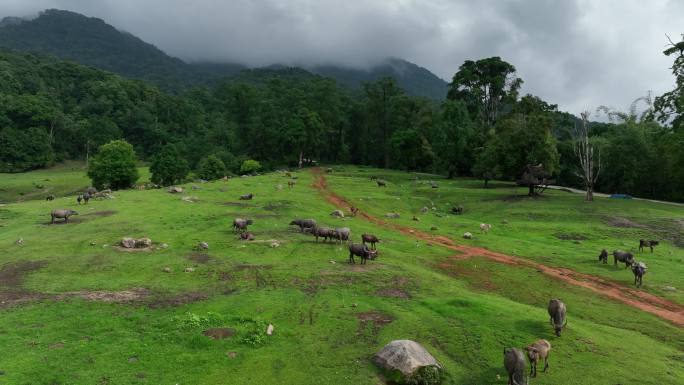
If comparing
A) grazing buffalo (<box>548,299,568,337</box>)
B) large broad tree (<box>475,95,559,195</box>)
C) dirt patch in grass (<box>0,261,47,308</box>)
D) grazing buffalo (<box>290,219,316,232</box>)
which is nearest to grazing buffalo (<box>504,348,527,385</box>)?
grazing buffalo (<box>548,299,568,337</box>)

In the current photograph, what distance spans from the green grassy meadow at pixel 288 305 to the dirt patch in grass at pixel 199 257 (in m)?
0.13

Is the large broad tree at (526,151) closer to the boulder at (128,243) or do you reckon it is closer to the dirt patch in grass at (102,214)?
the boulder at (128,243)

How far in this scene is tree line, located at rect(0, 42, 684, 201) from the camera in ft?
235

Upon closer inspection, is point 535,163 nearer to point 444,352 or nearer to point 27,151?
point 444,352

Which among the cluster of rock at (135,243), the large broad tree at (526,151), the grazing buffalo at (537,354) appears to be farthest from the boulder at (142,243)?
the large broad tree at (526,151)

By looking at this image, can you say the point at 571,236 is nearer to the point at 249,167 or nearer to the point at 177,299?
the point at 177,299

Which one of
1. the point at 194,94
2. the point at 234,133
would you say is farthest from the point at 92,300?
the point at 194,94

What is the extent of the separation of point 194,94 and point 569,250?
18354 centimetres

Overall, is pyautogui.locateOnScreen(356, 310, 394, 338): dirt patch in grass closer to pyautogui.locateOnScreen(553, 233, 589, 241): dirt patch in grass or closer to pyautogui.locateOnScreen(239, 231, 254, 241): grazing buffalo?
pyautogui.locateOnScreen(239, 231, 254, 241): grazing buffalo

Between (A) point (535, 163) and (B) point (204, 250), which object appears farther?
(A) point (535, 163)

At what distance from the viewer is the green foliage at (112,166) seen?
6806 cm

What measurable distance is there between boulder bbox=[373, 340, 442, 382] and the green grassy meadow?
512 mm

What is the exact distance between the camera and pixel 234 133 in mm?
127875

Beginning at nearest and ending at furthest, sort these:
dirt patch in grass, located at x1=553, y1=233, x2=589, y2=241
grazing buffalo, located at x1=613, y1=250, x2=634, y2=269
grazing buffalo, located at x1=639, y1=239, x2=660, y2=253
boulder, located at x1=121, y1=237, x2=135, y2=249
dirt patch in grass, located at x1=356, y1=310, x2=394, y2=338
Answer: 1. dirt patch in grass, located at x1=356, y1=310, x2=394, y2=338
2. boulder, located at x1=121, y1=237, x2=135, y2=249
3. grazing buffalo, located at x1=613, y1=250, x2=634, y2=269
4. grazing buffalo, located at x1=639, y1=239, x2=660, y2=253
5. dirt patch in grass, located at x1=553, y1=233, x2=589, y2=241
